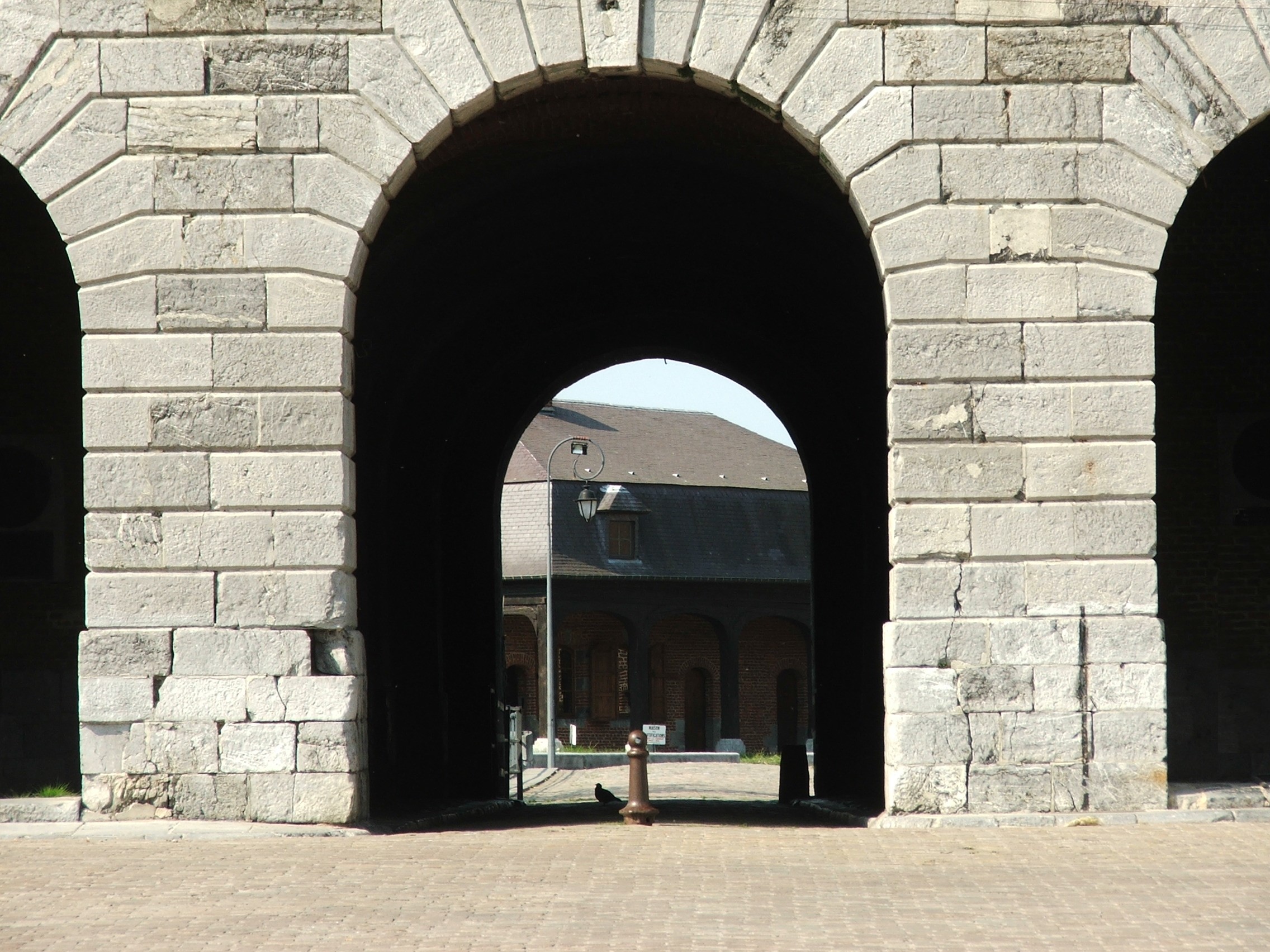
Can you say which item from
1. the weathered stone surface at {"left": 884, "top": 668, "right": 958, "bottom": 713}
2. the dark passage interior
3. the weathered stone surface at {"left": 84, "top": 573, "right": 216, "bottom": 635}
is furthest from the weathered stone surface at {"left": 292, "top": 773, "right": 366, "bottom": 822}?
the dark passage interior

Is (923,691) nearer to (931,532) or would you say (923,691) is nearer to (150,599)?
(931,532)

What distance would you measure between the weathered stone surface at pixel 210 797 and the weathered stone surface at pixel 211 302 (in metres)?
2.67

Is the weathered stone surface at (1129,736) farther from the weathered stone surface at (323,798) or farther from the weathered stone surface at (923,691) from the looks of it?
the weathered stone surface at (323,798)

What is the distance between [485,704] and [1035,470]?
25.8ft

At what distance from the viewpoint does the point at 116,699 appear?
27.5 feet

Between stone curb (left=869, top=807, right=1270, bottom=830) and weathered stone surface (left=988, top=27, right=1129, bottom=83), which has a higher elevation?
weathered stone surface (left=988, top=27, right=1129, bottom=83)

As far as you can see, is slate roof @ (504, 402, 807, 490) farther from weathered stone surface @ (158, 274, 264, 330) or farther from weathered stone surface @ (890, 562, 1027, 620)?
weathered stone surface @ (890, 562, 1027, 620)

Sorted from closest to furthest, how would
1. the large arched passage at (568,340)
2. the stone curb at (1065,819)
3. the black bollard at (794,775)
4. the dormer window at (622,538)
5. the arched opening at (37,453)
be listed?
the stone curb at (1065,819)
the large arched passage at (568,340)
the arched opening at (37,453)
the black bollard at (794,775)
the dormer window at (622,538)

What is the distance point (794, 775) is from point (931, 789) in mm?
7079

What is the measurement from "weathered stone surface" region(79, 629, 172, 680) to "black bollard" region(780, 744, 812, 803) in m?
8.23

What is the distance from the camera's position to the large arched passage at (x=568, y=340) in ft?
35.6

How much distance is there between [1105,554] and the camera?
853 centimetres

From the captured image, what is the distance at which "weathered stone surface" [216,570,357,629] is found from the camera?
8.48 m

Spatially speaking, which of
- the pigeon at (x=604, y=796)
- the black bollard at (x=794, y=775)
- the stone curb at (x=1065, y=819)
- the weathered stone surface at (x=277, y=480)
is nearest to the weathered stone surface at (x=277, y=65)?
the weathered stone surface at (x=277, y=480)
